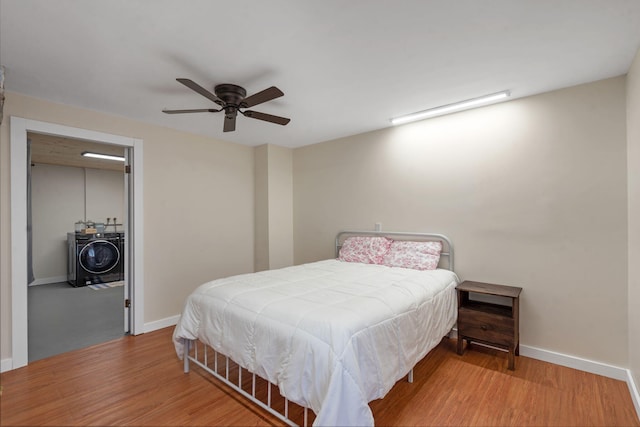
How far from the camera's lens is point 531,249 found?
277 centimetres

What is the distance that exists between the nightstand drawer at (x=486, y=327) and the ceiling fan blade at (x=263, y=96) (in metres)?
2.54

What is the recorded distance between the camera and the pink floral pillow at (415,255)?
3152 mm

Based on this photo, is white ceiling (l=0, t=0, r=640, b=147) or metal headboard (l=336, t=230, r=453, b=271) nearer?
white ceiling (l=0, t=0, r=640, b=147)

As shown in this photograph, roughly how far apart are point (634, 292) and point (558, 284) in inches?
19.7

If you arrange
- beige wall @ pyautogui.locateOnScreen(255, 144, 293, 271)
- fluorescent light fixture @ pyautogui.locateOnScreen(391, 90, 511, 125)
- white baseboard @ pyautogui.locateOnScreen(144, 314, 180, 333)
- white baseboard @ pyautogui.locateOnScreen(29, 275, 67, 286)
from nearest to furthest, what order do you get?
fluorescent light fixture @ pyautogui.locateOnScreen(391, 90, 511, 125), white baseboard @ pyautogui.locateOnScreen(144, 314, 180, 333), beige wall @ pyautogui.locateOnScreen(255, 144, 293, 271), white baseboard @ pyautogui.locateOnScreen(29, 275, 67, 286)

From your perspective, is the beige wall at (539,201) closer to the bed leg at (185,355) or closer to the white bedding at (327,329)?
the white bedding at (327,329)

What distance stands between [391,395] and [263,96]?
2.43 metres

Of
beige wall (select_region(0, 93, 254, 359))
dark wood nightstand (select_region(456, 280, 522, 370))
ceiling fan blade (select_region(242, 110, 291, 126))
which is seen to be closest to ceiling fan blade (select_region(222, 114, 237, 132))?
ceiling fan blade (select_region(242, 110, 291, 126))

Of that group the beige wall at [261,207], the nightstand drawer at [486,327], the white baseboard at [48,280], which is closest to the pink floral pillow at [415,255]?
the nightstand drawer at [486,327]

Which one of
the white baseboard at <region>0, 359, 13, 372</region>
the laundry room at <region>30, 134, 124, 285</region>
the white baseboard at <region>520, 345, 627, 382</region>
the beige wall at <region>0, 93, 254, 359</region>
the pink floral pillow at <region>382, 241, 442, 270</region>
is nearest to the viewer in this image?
the white baseboard at <region>520, 345, 627, 382</region>

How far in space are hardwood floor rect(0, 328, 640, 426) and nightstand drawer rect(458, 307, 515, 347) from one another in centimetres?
24

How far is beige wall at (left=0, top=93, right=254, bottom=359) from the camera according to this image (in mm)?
3338

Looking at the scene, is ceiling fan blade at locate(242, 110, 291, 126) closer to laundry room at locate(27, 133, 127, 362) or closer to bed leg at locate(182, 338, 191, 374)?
bed leg at locate(182, 338, 191, 374)

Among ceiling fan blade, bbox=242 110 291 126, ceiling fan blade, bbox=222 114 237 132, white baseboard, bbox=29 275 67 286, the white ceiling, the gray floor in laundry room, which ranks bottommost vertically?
the gray floor in laundry room
